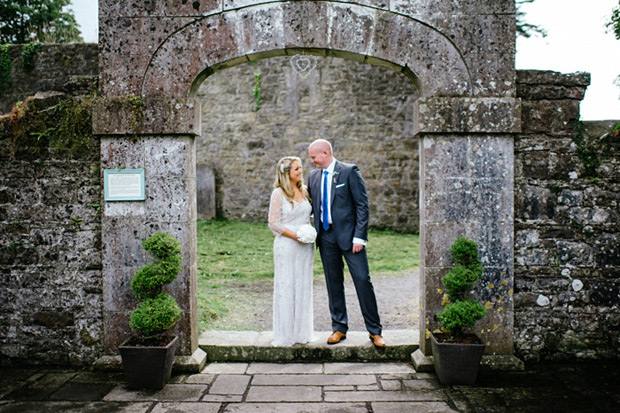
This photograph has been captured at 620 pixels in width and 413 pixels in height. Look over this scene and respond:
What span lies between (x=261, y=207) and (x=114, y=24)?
27.9 feet

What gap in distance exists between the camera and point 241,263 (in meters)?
8.95

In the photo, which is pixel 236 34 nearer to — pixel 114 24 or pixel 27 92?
pixel 114 24

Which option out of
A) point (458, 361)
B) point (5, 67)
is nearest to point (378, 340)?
point (458, 361)

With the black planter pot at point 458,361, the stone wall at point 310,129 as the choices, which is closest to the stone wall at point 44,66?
the stone wall at point 310,129

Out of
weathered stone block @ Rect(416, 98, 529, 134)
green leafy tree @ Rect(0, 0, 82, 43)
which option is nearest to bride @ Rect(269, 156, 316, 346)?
weathered stone block @ Rect(416, 98, 529, 134)

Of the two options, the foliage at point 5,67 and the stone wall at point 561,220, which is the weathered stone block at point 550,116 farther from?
the foliage at point 5,67

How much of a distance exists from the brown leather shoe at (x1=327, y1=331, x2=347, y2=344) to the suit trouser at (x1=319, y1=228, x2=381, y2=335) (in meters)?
0.04

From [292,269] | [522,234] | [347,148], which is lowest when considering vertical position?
[292,269]

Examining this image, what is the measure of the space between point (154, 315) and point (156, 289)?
1.00 feet

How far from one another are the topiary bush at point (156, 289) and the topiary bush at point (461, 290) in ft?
7.32

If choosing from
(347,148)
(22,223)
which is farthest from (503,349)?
(347,148)

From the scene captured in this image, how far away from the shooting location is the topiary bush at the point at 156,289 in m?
3.88

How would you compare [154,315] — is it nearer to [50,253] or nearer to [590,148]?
[50,253]

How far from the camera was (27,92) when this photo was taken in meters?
9.30
